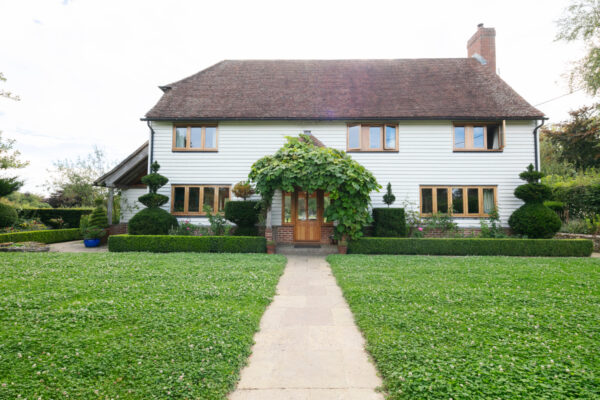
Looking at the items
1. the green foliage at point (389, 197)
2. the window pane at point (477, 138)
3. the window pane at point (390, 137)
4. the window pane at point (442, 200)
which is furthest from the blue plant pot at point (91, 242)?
the window pane at point (477, 138)

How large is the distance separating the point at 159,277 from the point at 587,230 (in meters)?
16.3

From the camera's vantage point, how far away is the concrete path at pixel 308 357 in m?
2.42

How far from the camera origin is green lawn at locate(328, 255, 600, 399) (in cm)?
240

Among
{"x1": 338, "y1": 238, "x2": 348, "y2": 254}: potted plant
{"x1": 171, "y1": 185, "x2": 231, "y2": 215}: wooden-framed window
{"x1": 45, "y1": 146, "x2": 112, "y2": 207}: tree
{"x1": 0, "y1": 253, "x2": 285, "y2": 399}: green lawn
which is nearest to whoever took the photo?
{"x1": 0, "y1": 253, "x2": 285, "y2": 399}: green lawn

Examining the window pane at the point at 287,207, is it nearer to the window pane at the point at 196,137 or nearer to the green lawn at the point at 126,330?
the window pane at the point at 196,137

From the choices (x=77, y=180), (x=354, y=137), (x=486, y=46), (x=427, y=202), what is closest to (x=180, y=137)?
(x=354, y=137)

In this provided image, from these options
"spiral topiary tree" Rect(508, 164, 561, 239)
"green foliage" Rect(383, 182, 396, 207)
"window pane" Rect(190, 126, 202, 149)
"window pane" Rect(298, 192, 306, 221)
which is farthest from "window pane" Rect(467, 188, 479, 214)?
"window pane" Rect(190, 126, 202, 149)

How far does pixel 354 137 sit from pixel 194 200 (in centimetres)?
792

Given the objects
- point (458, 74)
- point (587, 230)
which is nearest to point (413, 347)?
point (587, 230)

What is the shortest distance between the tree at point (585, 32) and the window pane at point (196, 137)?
18.8 m

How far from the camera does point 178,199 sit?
41.2 ft

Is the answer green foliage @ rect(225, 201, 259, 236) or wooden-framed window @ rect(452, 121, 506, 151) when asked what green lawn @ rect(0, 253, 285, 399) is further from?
Answer: wooden-framed window @ rect(452, 121, 506, 151)

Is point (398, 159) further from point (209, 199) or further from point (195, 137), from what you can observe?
point (195, 137)

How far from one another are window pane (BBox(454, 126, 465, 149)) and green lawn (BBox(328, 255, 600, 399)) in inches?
279
